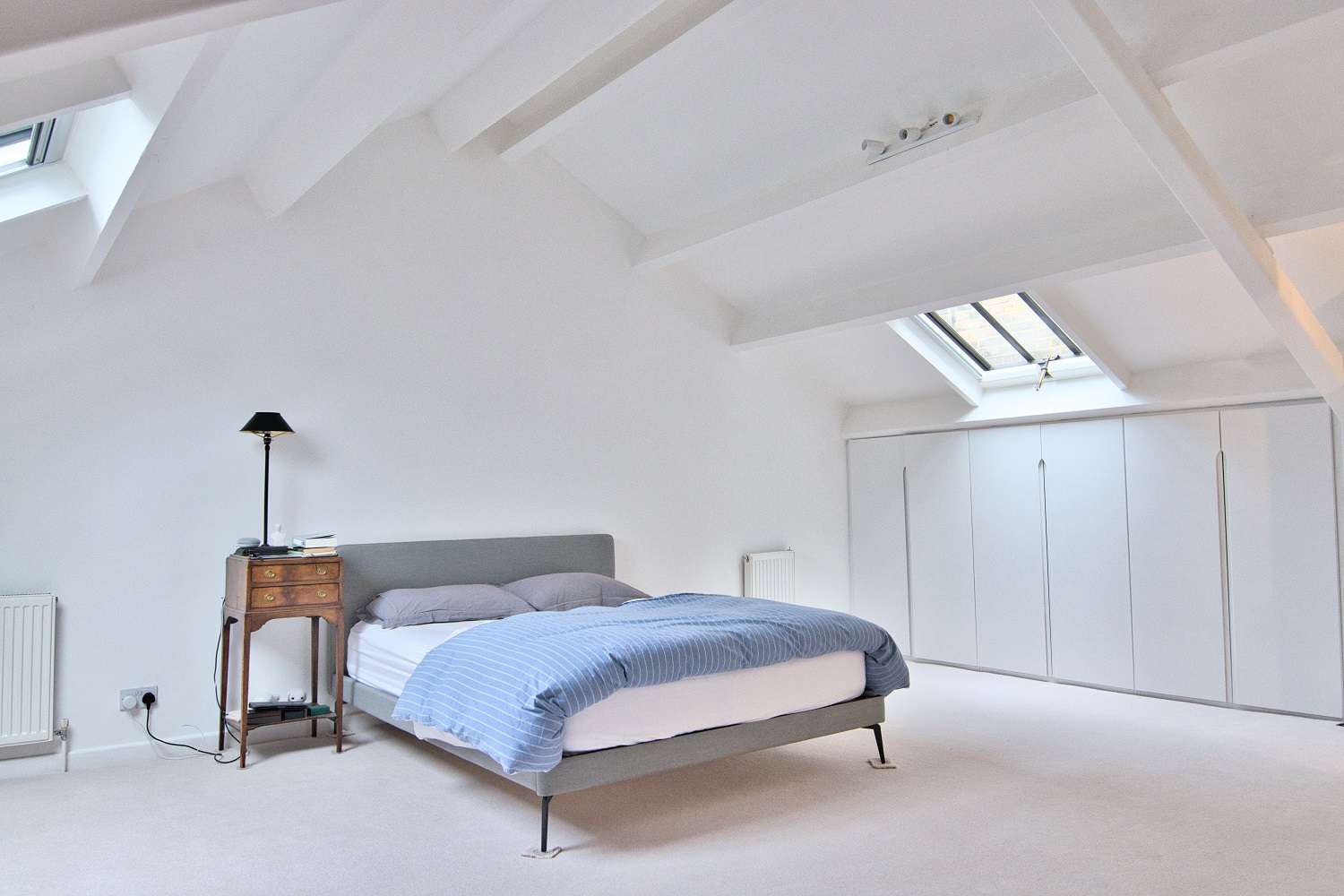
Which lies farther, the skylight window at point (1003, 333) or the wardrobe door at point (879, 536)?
the wardrobe door at point (879, 536)

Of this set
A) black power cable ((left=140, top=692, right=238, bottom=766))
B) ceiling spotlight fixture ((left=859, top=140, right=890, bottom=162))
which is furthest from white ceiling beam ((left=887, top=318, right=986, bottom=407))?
black power cable ((left=140, top=692, right=238, bottom=766))

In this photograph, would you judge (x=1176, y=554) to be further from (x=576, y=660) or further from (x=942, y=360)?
(x=576, y=660)

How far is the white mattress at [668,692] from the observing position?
3.35m

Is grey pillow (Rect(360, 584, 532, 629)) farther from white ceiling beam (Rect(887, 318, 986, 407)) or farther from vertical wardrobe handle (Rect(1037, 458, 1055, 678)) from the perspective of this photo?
vertical wardrobe handle (Rect(1037, 458, 1055, 678))

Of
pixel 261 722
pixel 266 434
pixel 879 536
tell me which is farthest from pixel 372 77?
pixel 879 536

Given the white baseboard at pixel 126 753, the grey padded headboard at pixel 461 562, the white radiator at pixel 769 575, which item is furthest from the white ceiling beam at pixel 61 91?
the white radiator at pixel 769 575

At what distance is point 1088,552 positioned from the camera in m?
6.00

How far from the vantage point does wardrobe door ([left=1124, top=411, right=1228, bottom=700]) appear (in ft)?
17.8

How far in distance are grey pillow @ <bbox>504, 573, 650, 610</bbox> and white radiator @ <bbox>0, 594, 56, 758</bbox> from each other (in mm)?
2150

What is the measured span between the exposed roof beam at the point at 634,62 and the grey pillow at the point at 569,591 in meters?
2.45

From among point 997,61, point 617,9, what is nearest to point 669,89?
point 617,9

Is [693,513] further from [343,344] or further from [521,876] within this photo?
[521,876]

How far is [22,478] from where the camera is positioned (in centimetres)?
417

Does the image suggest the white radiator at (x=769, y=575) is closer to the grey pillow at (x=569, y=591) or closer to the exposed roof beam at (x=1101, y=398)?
the exposed roof beam at (x=1101, y=398)
